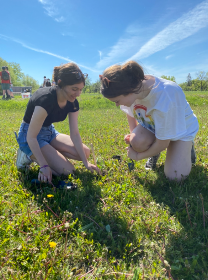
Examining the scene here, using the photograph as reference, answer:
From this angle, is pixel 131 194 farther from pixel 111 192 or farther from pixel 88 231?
pixel 88 231

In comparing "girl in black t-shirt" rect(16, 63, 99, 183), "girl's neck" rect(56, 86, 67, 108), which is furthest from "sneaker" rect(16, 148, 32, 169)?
"girl's neck" rect(56, 86, 67, 108)

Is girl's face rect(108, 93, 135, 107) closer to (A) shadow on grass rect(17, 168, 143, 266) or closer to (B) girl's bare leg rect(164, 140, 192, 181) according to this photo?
(B) girl's bare leg rect(164, 140, 192, 181)

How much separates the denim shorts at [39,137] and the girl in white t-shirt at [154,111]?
122cm

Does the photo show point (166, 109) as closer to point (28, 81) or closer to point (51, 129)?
point (51, 129)

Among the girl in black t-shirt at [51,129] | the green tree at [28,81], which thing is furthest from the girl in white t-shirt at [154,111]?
the green tree at [28,81]

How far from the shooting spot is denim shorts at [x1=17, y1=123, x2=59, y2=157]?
293 cm

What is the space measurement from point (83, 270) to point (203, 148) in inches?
124

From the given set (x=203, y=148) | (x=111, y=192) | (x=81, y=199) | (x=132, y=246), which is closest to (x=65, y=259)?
(x=132, y=246)

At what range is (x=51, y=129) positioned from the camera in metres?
3.31

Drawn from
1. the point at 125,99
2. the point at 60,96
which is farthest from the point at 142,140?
the point at 60,96

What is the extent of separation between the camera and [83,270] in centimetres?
155

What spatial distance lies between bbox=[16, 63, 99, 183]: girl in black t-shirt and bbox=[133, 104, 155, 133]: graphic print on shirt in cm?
80

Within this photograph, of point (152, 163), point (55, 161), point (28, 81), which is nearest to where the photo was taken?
point (55, 161)

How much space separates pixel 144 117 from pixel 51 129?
1.48m
